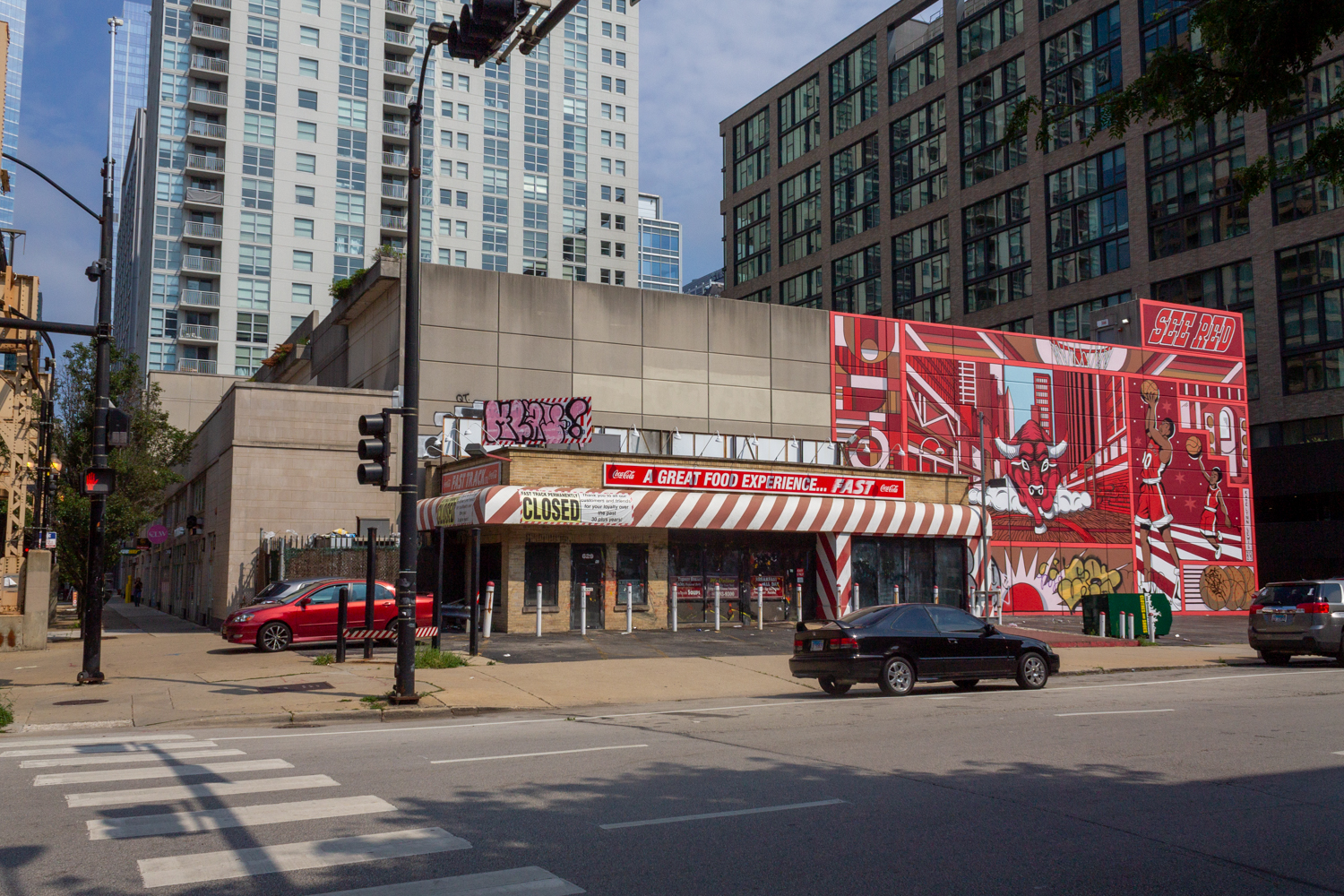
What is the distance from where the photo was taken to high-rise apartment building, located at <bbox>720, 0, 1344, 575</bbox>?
55562 millimetres

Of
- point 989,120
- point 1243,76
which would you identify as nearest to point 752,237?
point 989,120

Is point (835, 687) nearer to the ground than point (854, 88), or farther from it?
nearer to the ground

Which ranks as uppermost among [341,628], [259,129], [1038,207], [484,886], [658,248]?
[658,248]

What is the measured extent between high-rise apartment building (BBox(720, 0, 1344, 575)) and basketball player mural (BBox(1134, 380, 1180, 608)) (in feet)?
34.6

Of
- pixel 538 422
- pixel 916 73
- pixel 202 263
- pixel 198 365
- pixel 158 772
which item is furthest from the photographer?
pixel 202 263

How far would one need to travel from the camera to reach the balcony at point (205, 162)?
247 ft

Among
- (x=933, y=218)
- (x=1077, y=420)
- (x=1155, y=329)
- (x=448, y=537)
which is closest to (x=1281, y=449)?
(x=1155, y=329)

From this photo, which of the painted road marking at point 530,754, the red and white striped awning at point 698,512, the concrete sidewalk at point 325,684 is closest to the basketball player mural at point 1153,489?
the red and white striped awning at point 698,512

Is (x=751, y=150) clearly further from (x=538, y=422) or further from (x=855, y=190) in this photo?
(x=538, y=422)

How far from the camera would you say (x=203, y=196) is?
7550 cm

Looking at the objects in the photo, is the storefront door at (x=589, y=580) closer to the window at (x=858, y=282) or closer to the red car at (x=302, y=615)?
the red car at (x=302, y=615)

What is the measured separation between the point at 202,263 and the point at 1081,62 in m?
59.2

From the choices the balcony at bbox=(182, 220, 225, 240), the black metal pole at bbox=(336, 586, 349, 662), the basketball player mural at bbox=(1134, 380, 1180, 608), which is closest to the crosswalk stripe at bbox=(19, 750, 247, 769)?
the black metal pole at bbox=(336, 586, 349, 662)

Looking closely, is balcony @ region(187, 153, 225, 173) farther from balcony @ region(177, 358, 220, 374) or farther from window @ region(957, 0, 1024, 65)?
window @ region(957, 0, 1024, 65)
